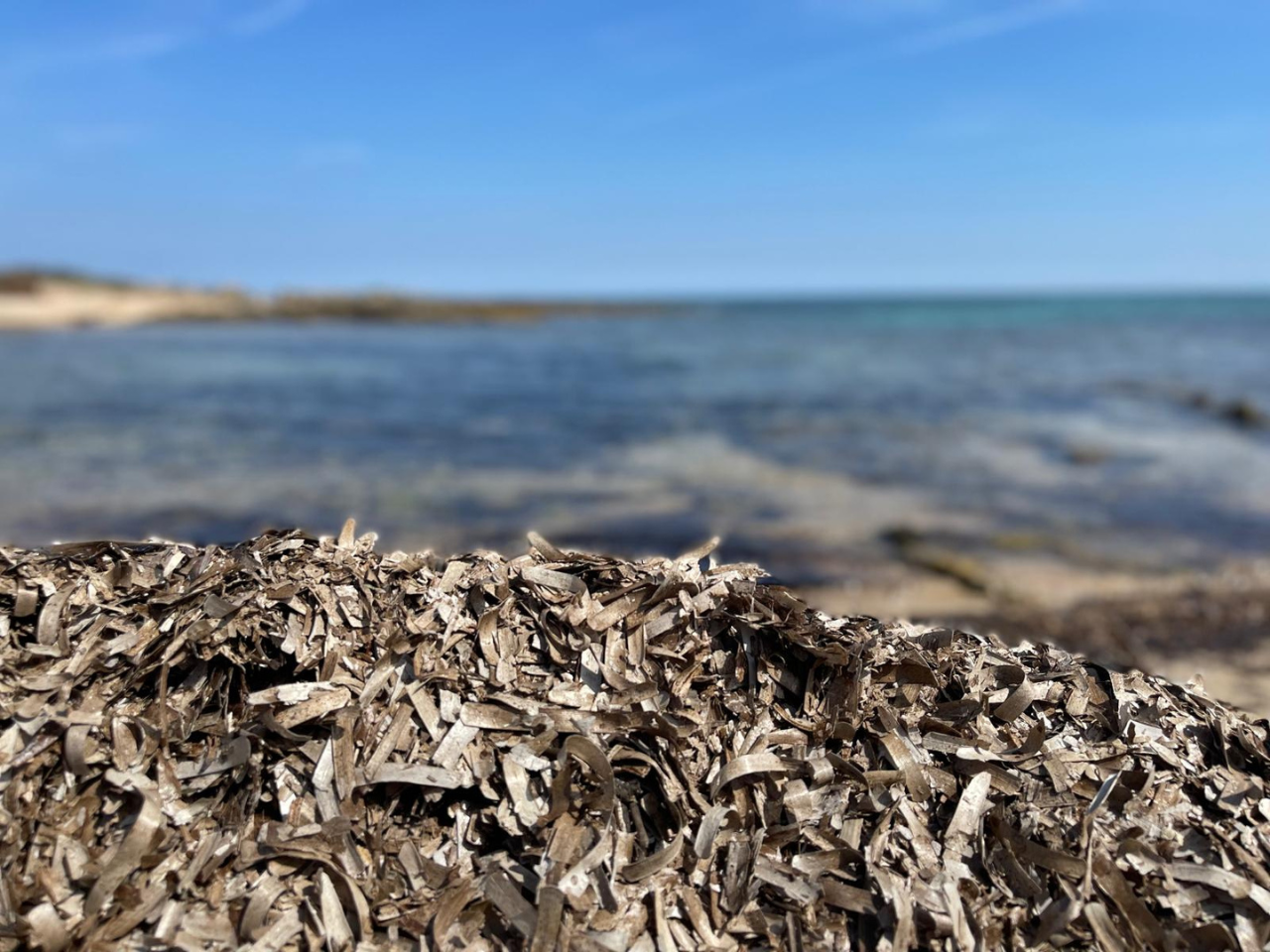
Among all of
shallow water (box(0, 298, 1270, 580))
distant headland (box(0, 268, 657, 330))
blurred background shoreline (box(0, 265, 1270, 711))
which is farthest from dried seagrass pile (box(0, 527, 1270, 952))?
distant headland (box(0, 268, 657, 330))

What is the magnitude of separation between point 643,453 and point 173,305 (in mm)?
67398

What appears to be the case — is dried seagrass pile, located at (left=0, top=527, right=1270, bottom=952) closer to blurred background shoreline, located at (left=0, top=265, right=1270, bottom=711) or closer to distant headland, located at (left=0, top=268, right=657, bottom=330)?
blurred background shoreline, located at (left=0, top=265, right=1270, bottom=711)

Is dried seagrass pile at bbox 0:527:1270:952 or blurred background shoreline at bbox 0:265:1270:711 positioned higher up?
dried seagrass pile at bbox 0:527:1270:952

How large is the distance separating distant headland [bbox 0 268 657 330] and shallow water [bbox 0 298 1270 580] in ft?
97.1

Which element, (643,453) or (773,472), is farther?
(643,453)

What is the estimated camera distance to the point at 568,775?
180 cm

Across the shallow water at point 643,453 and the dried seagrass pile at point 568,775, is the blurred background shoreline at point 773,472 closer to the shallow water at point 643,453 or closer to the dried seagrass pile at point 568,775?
the shallow water at point 643,453

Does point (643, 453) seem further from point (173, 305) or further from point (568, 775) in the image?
point (173, 305)

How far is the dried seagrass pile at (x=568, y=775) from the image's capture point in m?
1.67

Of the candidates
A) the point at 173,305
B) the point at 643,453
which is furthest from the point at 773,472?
the point at 173,305

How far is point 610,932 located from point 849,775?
0.56m

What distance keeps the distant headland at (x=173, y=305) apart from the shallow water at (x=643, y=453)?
2958cm

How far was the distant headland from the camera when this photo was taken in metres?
57.3

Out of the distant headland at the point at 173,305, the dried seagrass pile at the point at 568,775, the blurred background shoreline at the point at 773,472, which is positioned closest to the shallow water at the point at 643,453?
the blurred background shoreline at the point at 773,472
